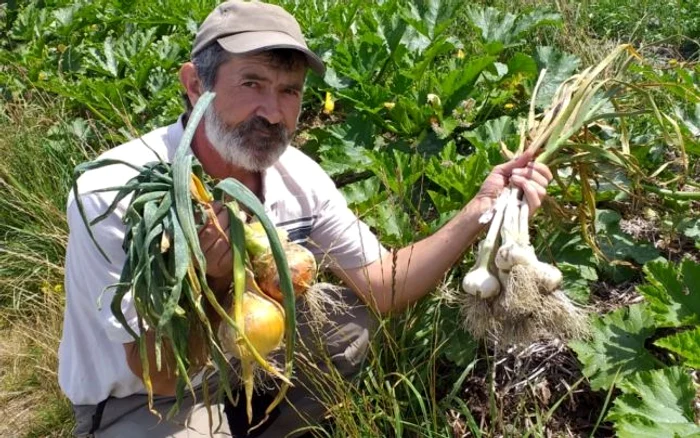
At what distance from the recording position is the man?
2.64 meters

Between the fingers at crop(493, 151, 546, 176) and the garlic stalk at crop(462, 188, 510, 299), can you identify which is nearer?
the garlic stalk at crop(462, 188, 510, 299)

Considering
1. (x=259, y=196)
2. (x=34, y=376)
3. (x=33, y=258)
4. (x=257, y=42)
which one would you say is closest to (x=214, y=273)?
(x=259, y=196)

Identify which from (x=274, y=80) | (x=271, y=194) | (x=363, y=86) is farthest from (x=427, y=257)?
(x=363, y=86)

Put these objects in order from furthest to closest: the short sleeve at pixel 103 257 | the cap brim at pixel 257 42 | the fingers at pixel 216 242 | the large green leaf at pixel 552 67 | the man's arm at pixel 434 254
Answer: the large green leaf at pixel 552 67
the cap brim at pixel 257 42
the man's arm at pixel 434 254
the short sleeve at pixel 103 257
the fingers at pixel 216 242

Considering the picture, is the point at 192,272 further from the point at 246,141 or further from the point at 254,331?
the point at 246,141

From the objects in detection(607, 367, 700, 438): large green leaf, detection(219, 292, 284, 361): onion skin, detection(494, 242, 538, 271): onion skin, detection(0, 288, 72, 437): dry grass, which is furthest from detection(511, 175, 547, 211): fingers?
detection(0, 288, 72, 437): dry grass

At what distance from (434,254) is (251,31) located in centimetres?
97

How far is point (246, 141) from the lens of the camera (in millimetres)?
2760

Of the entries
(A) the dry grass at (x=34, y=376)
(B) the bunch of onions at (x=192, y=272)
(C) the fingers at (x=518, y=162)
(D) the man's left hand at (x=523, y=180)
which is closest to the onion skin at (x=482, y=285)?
(D) the man's left hand at (x=523, y=180)

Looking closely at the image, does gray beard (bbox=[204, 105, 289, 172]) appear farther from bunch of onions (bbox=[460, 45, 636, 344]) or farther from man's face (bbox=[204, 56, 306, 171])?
bunch of onions (bbox=[460, 45, 636, 344])

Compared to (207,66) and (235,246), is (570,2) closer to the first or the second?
(207,66)

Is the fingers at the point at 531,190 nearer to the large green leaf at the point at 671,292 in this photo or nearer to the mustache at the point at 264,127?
the large green leaf at the point at 671,292

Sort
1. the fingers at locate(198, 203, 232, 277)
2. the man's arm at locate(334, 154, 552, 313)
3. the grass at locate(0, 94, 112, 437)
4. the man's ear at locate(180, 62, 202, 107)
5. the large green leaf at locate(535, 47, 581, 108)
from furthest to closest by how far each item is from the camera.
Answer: the large green leaf at locate(535, 47, 581, 108), the grass at locate(0, 94, 112, 437), the man's ear at locate(180, 62, 202, 107), the man's arm at locate(334, 154, 552, 313), the fingers at locate(198, 203, 232, 277)

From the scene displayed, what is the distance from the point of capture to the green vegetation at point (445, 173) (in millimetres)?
2805
